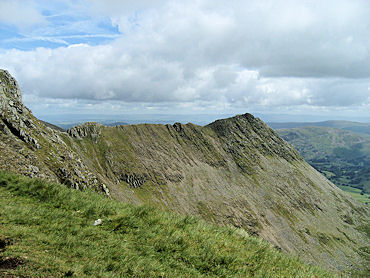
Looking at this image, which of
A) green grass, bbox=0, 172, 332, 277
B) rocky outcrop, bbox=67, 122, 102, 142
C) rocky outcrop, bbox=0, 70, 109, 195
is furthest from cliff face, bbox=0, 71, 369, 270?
green grass, bbox=0, 172, 332, 277

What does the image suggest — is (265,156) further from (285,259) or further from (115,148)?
(285,259)

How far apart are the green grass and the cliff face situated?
5567 centimetres

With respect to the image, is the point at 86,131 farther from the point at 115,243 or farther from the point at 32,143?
the point at 115,243

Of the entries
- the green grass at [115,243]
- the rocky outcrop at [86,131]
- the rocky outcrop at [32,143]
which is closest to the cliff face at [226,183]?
the rocky outcrop at [86,131]

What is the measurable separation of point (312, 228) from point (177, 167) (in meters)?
81.8

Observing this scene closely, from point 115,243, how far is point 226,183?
413 ft

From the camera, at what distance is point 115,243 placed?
916cm

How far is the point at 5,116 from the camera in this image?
164 feet

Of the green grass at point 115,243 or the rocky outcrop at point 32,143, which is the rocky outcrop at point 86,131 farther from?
the green grass at point 115,243

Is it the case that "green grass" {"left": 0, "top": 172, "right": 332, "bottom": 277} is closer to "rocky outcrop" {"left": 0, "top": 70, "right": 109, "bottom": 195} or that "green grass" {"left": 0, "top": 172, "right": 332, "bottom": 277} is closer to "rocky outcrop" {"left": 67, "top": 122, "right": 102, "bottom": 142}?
"rocky outcrop" {"left": 0, "top": 70, "right": 109, "bottom": 195}

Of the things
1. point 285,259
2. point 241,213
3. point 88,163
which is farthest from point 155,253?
point 241,213

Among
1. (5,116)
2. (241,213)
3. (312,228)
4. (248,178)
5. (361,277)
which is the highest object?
(5,116)

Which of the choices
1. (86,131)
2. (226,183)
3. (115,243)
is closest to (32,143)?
(115,243)

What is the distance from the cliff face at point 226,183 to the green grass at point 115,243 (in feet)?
183
